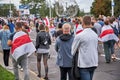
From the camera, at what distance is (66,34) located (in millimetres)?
9992

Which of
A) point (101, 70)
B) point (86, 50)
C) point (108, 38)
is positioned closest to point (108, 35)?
point (108, 38)

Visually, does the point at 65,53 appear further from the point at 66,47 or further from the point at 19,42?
the point at 19,42

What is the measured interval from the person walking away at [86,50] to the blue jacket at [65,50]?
5.27 ft

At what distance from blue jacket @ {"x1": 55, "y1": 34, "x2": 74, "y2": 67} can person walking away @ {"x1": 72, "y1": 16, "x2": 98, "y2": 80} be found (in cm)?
160

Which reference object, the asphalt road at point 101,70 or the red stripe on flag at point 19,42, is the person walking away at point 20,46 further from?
the asphalt road at point 101,70

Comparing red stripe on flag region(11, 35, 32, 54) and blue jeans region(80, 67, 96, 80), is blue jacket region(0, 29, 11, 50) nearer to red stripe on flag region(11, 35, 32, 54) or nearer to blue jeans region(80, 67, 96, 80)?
red stripe on flag region(11, 35, 32, 54)

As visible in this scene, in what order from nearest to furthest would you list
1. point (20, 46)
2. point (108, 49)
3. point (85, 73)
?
1. point (85, 73)
2. point (20, 46)
3. point (108, 49)

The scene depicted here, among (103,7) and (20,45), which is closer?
(20,45)

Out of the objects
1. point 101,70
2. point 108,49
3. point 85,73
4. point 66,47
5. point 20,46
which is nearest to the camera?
point 85,73

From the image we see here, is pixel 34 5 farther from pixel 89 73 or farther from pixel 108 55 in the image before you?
pixel 89 73

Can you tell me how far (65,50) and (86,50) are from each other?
1793mm

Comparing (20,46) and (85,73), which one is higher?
(20,46)

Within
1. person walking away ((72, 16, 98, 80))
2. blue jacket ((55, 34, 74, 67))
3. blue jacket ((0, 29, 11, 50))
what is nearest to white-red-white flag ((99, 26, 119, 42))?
blue jacket ((0, 29, 11, 50))

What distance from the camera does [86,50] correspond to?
8398mm
